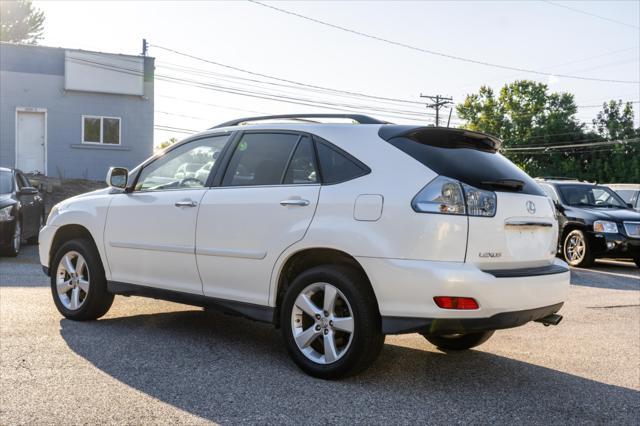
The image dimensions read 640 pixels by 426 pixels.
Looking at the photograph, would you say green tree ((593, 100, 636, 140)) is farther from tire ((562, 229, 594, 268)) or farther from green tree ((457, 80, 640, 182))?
tire ((562, 229, 594, 268))

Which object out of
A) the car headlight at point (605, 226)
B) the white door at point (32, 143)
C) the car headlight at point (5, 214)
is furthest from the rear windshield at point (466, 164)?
the white door at point (32, 143)

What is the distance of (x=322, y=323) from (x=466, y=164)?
1.40 m

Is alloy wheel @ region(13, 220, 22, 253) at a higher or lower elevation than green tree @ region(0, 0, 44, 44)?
lower

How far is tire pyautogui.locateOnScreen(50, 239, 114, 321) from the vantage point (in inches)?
253

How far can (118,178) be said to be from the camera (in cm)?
643

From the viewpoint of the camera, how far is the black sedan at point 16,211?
38.4 ft

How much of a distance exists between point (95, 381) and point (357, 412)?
5.60ft

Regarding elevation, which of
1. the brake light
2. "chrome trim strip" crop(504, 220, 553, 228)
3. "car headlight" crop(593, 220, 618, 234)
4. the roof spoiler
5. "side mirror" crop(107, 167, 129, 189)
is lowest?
the brake light

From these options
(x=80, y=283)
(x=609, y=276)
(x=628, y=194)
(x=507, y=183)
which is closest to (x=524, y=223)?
(x=507, y=183)

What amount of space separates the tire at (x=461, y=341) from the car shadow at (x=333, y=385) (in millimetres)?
92

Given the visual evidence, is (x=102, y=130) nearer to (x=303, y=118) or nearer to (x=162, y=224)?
(x=162, y=224)

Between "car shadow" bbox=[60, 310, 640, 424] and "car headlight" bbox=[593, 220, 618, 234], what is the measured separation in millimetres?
8749

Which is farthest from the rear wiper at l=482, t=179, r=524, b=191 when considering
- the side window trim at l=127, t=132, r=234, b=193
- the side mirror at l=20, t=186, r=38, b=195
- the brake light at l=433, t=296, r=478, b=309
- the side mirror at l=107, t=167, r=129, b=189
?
the side mirror at l=20, t=186, r=38, b=195

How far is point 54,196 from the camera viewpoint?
72.6 ft
